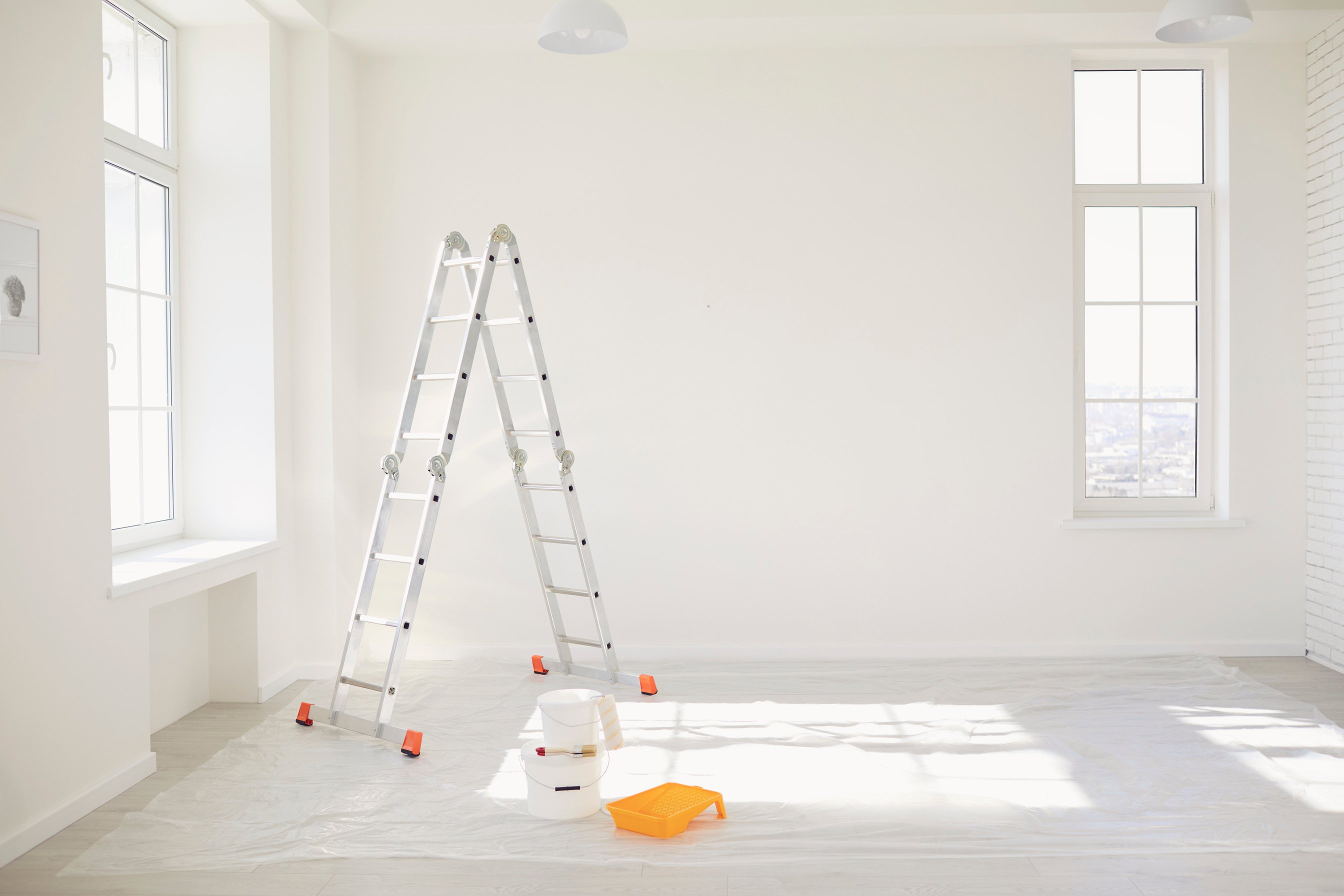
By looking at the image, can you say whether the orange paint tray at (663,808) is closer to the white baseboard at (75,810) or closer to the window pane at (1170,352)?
the white baseboard at (75,810)

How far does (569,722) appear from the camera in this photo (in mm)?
2809

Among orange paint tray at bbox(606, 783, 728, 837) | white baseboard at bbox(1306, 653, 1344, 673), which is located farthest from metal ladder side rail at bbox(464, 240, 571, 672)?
white baseboard at bbox(1306, 653, 1344, 673)

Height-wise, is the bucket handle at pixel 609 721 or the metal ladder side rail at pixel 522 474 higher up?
the metal ladder side rail at pixel 522 474

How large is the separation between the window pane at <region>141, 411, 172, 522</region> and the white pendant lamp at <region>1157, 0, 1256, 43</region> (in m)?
4.31

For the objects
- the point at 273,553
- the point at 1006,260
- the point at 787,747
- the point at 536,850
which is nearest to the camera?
the point at 536,850

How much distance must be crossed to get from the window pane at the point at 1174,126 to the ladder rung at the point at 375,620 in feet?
14.0

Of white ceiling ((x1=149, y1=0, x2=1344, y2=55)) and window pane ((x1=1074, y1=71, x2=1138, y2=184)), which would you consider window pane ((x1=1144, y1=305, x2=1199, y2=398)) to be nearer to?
window pane ((x1=1074, y1=71, x2=1138, y2=184))

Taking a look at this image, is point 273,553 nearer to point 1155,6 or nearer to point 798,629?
point 798,629

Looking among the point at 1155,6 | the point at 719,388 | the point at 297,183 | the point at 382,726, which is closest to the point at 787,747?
the point at 382,726

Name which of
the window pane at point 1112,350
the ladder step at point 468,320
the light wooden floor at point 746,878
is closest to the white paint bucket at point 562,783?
the light wooden floor at point 746,878

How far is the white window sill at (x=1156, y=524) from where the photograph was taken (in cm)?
463

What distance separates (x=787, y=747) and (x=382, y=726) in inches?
58.8

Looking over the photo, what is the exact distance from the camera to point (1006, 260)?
4.66m

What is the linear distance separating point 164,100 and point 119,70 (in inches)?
12.5
